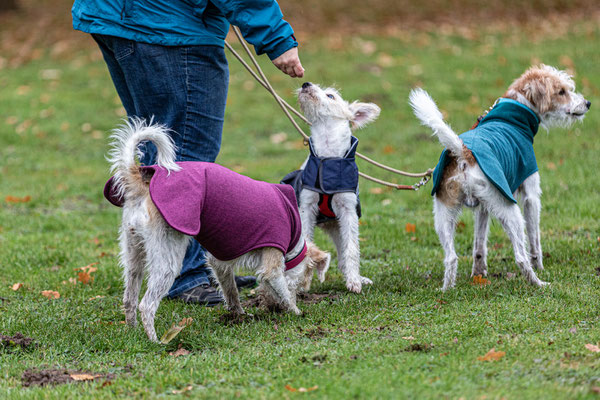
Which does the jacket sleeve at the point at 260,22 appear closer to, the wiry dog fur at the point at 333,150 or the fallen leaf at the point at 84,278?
the wiry dog fur at the point at 333,150

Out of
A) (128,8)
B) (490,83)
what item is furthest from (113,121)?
(128,8)

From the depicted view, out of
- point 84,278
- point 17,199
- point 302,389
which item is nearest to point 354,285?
point 302,389

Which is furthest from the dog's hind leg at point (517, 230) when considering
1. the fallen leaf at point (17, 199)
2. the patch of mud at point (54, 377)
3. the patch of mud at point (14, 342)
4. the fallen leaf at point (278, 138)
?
the fallen leaf at point (278, 138)

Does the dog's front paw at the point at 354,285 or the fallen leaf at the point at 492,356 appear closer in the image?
the fallen leaf at the point at 492,356

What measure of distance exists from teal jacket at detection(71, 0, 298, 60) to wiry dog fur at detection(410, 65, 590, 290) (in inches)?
46.3

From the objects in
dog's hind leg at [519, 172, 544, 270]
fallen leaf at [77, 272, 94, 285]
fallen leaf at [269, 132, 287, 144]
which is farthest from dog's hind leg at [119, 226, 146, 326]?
fallen leaf at [269, 132, 287, 144]

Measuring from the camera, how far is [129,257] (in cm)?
424

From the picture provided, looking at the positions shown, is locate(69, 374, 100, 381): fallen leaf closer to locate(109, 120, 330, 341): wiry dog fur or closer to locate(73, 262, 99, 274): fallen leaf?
locate(109, 120, 330, 341): wiry dog fur

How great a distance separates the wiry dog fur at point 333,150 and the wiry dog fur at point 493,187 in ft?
2.35

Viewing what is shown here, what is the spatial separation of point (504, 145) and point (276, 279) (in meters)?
2.03

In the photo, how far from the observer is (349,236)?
5.39 metres

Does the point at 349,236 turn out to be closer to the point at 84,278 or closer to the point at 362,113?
the point at 362,113

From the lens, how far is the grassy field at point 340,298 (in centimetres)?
335

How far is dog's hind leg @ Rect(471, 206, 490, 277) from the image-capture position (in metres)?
5.41
